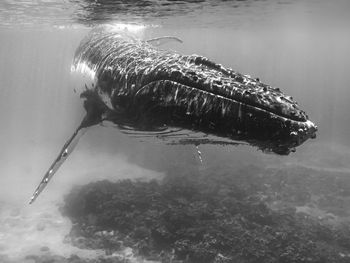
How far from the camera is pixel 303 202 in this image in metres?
21.6

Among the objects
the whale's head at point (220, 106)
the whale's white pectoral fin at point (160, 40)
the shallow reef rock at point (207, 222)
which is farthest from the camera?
the shallow reef rock at point (207, 222)

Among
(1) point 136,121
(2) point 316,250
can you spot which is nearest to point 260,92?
(1) point 136,121

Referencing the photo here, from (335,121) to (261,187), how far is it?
42.6 metres

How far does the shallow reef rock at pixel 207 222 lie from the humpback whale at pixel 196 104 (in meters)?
11.4

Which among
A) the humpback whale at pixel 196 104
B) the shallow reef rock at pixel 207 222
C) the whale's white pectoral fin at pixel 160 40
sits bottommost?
the shallow reef rock at pixel 207 222

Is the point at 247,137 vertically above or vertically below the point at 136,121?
above

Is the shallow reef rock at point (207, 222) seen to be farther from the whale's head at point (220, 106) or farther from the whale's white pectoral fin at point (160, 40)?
the whale's head at point (220, 106)

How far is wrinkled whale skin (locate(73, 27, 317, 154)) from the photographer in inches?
94.3

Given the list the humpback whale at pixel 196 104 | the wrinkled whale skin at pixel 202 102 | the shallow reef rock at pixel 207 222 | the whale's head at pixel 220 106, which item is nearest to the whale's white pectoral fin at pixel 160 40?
the humpback whale at pixel 196 104

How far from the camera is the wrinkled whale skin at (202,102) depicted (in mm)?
2396

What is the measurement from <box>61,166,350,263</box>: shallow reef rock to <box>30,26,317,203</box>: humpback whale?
11444mm

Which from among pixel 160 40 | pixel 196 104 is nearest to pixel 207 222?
pixel 160 40

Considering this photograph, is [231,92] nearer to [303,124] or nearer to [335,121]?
[303,124]

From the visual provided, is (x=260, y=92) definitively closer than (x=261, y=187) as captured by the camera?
Yes
